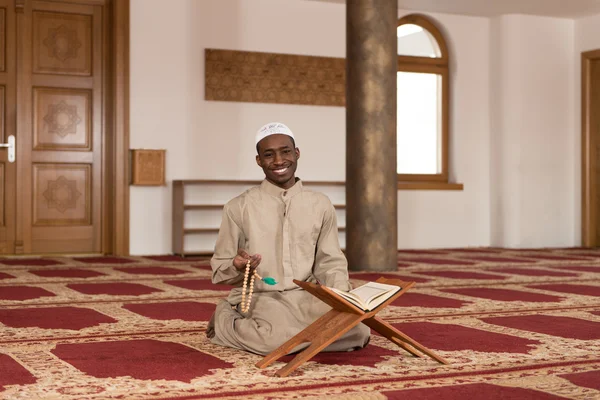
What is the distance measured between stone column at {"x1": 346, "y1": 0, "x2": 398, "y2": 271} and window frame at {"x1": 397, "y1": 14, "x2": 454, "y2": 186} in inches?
120

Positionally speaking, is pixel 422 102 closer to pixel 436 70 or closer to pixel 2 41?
pixel 436 70

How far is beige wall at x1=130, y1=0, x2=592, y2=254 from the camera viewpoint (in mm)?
8812

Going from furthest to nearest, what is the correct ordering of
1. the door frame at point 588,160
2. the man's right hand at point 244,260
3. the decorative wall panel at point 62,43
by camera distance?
1. the door frame at point 588,160
2. the decorative wall panel at point 62,43
3. the man's right hand at point 244,260

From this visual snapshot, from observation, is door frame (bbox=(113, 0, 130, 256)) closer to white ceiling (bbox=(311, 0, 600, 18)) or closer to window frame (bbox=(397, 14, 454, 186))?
white ceiling (bbox=(311, 0, 600, 18))

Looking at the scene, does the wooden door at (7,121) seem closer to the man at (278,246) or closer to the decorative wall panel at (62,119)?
the decorative wall panel at (62,119)

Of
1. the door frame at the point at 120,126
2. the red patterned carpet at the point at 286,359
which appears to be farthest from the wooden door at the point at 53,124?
the red patterned carpet at the point at 286,359

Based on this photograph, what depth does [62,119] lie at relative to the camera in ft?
28.3

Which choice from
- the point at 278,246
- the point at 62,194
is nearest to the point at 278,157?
the point at 278,246

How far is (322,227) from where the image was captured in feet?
11.1

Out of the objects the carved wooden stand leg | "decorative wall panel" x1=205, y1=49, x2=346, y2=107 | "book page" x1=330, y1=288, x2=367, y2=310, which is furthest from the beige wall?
"book page" x1=330, y1=288, x2=367, y2=310

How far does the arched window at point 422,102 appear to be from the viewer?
33.2 ft

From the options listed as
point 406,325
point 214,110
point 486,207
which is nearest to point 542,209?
point 486,207

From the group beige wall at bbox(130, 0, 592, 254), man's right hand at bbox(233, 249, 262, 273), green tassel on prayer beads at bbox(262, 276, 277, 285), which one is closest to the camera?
man's right hand at bbox(233, 249, 262, 273)

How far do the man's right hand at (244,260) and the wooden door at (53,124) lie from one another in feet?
19.5
